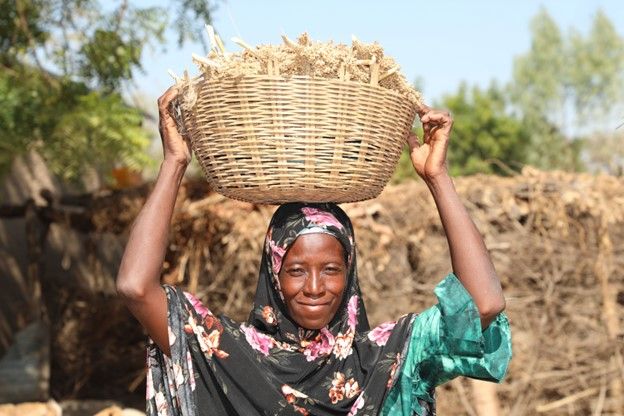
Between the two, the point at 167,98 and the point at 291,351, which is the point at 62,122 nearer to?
the point at 167,98

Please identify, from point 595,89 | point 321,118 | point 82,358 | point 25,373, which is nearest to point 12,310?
point 82,358

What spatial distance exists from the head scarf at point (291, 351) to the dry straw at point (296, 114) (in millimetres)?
208

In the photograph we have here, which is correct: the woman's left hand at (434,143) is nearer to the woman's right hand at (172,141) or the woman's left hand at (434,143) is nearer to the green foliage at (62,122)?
the woman's right hand at (172,141)

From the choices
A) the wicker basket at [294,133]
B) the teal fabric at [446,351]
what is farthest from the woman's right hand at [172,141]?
the teal fabric at [446,351]

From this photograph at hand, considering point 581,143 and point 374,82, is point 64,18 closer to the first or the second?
point 374,82

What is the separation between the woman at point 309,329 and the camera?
2.59 m

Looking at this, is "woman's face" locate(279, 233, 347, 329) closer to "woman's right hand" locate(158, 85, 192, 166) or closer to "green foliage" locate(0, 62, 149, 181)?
"woman's right hand" locate(158, 85, 192, 166)

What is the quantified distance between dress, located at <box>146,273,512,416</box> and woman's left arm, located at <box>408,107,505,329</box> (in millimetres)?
53

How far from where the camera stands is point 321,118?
2471 millimetres

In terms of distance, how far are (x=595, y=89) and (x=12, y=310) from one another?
2556 cm

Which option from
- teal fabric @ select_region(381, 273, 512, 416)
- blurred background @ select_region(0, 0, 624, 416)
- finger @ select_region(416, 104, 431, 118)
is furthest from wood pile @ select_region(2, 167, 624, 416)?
finger @ select_region(416, 104, 431, 118)

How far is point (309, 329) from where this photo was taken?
8.96 ft

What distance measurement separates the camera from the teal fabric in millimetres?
2535

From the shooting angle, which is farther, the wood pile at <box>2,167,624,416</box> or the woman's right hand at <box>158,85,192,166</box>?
the wood pile at <box>2,167,624,416</box>
